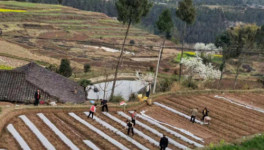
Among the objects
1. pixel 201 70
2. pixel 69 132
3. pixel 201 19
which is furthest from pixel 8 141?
pixel 201 19

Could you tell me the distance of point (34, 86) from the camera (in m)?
26.9

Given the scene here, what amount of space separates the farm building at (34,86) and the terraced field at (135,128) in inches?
352

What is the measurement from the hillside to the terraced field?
3272 cm

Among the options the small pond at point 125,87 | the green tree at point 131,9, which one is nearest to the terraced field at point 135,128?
the green tree at point 131,9

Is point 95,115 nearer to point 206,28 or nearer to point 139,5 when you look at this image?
point 139,5

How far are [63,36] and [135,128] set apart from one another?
65.6 m

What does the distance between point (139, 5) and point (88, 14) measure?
80.8 m

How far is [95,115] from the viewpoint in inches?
712

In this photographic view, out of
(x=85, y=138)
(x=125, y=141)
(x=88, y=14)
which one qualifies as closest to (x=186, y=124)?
(x=125, y=141)

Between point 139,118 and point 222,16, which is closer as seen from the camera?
point 139,118

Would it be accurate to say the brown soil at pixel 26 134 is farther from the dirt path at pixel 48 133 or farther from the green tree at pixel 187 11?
the green tree at pixel 187 11

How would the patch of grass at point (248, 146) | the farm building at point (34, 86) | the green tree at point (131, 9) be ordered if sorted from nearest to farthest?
1. the patch of grass at point (248, 146)
2. the farm building at point (34, 86)
3. the green tree at point (131, 9)

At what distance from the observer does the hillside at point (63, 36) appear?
60312mm

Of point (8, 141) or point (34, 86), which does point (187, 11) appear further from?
point (8, 141)
